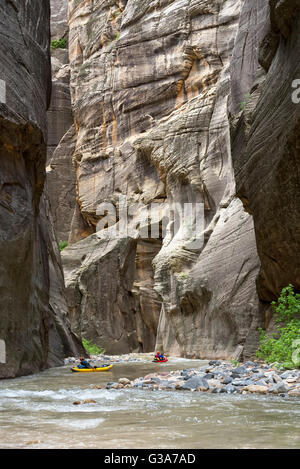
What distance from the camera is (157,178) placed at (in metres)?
33.7

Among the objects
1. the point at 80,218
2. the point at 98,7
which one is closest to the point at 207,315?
the point at 80,218

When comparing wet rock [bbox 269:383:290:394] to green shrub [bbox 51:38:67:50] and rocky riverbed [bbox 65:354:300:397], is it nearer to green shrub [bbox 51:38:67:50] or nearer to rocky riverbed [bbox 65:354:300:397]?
rocky riverbed [bbox 65:354:300:397]

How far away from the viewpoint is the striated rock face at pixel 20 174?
11523mm

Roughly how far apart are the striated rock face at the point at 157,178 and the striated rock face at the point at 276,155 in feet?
16.7

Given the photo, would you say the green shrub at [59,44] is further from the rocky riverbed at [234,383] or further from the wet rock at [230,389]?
the wet rock at [230,389]

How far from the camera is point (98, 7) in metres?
42.5

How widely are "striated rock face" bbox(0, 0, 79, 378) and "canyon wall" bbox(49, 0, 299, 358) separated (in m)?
5.89

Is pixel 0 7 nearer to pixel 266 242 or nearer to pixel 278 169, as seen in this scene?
pixel 278 169

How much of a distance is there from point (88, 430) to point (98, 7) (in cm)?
4376

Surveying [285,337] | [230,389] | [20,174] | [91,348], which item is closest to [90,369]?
[285,337]

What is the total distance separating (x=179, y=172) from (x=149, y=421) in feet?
79.4

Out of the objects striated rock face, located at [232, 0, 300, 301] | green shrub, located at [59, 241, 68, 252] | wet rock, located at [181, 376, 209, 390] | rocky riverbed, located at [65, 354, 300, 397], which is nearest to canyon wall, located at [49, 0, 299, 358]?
striated rock face, located at [232, 0, 300, 301]

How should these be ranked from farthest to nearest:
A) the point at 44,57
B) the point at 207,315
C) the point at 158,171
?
1. the point at 158,171
2. the point at 207,315
3. the point at 44,57

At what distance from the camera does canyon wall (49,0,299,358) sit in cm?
1288
